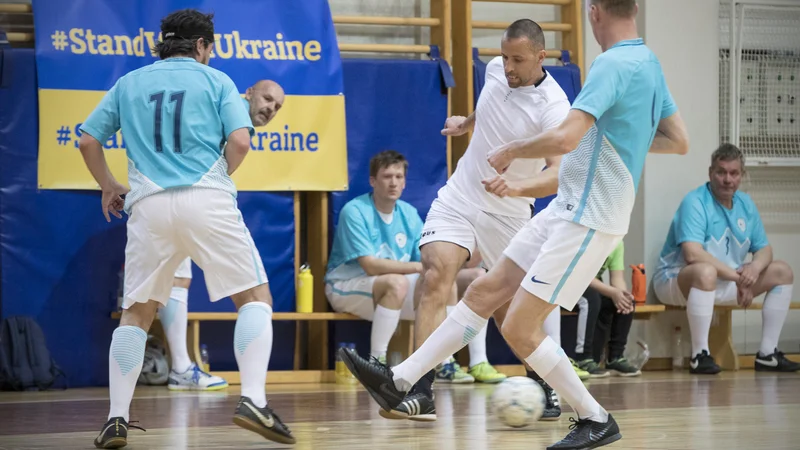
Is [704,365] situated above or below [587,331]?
below

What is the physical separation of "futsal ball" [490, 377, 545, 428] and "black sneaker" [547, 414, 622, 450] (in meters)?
0.56

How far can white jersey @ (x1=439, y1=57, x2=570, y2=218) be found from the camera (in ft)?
16.8

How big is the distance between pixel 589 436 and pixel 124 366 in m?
1.70

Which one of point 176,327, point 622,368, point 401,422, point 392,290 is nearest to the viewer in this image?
point 401,422

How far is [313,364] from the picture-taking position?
8.45 meters

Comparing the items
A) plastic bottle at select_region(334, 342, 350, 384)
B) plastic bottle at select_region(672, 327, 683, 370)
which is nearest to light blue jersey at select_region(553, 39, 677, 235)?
plastic bottle at select_region(334, 342, 350, 384)

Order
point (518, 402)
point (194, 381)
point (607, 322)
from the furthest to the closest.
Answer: point (607, 322), point (194, 381), point (518, 402)

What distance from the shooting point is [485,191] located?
5.09m

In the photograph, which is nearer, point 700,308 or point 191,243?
point 191,243

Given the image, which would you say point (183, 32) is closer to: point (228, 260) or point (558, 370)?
point (228, 260)

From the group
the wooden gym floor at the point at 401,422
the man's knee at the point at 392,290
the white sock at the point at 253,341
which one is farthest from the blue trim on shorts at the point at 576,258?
the man's knee at the point at 392,290

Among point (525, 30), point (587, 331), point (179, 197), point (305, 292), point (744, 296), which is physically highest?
point (525, 30)

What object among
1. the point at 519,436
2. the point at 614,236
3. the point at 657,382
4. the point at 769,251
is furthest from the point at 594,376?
the point at 614,236

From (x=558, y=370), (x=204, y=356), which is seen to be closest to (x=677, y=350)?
(x=204, y=356)
